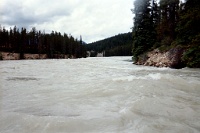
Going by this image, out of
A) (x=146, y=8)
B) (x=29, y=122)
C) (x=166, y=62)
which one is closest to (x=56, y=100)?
(x=29, y=122)

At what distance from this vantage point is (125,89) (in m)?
7.79

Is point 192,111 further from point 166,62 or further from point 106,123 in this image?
point 166,62

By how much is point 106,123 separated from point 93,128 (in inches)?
13.6

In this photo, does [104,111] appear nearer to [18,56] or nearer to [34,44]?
[18,56]

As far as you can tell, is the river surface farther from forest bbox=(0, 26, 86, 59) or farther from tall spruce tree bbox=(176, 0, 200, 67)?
forest bbox=(0, 26, 86, 59)

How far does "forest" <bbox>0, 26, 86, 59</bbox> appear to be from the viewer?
81.1m

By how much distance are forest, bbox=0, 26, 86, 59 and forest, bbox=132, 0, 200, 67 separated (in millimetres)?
54981

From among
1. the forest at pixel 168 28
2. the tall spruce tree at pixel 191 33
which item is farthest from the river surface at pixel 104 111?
the forest at pixel 168 28

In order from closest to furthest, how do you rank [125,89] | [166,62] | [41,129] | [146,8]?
[41,129] < [125,89] < [166,62] < [146,8]

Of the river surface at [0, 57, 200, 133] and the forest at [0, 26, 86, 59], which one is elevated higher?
the forest at [0, 26, 86, 59]

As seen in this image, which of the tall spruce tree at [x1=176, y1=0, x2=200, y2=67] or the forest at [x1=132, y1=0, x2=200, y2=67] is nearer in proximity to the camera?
the tall spruce tree at [x1=176, y1=0, x2=200, y2=67]

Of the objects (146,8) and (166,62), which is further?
(146,8)

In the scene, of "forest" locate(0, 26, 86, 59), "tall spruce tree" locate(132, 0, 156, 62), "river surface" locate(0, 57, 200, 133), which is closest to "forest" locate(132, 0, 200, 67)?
"tall spruce tree" locate(132, 0, 156, 62)

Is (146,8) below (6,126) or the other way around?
the other way around
